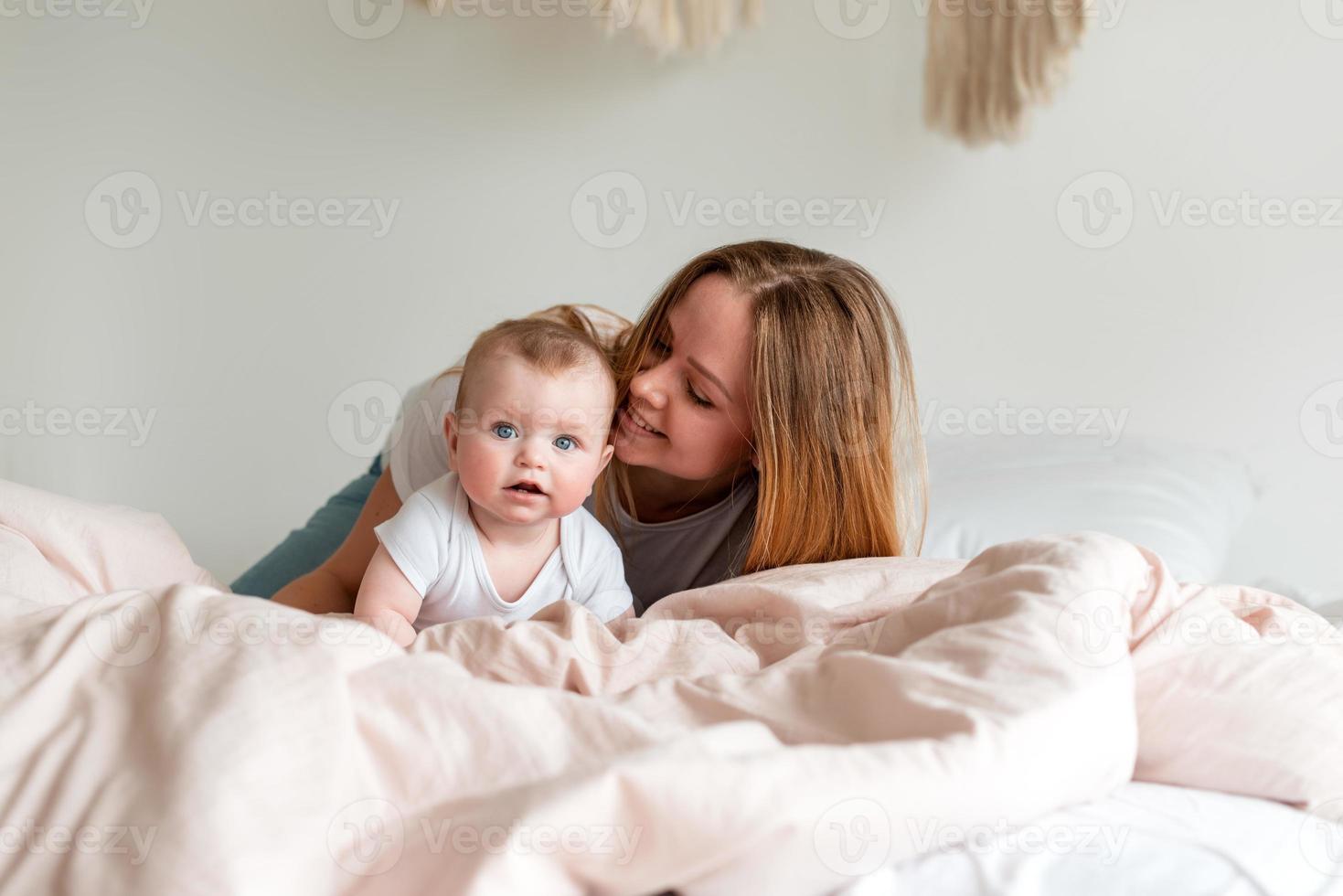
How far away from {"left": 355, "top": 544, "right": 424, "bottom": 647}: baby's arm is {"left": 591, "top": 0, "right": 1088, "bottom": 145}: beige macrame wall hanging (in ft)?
3.48

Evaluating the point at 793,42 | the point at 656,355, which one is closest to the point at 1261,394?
the point at 793,42

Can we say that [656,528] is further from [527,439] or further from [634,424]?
[527,439]

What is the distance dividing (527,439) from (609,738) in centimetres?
51

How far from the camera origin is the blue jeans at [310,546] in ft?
5.63

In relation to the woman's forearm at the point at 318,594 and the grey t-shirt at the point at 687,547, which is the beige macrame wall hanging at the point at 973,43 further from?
the woman's forearm at the point at 318,594

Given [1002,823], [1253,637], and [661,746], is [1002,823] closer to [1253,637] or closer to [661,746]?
[661,746]

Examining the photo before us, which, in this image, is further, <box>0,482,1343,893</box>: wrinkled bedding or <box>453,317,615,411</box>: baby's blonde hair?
<box>453,317,615,411</box>: baby's blonde hair

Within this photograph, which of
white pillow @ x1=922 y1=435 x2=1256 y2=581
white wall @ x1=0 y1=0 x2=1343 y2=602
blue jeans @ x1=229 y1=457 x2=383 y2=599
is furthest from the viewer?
white wall @ x1=0 y1=0 x2=1343 y2=602

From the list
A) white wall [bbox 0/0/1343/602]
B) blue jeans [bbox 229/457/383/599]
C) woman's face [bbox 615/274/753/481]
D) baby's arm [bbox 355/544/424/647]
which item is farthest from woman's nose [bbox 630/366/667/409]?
white wall [bbox 0/0/1343/602]

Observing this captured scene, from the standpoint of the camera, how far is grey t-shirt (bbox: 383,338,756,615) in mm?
1441

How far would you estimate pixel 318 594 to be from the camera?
4.63 feet

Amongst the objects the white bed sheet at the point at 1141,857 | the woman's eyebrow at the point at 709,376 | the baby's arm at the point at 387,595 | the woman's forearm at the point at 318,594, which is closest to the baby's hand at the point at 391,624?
the baby's arm at the point at 387,595

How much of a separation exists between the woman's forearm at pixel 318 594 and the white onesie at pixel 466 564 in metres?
0.21

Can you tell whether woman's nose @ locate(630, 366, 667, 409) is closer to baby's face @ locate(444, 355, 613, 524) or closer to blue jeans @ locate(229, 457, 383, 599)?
baby's face @ locate(444, 355, 613, 524)
